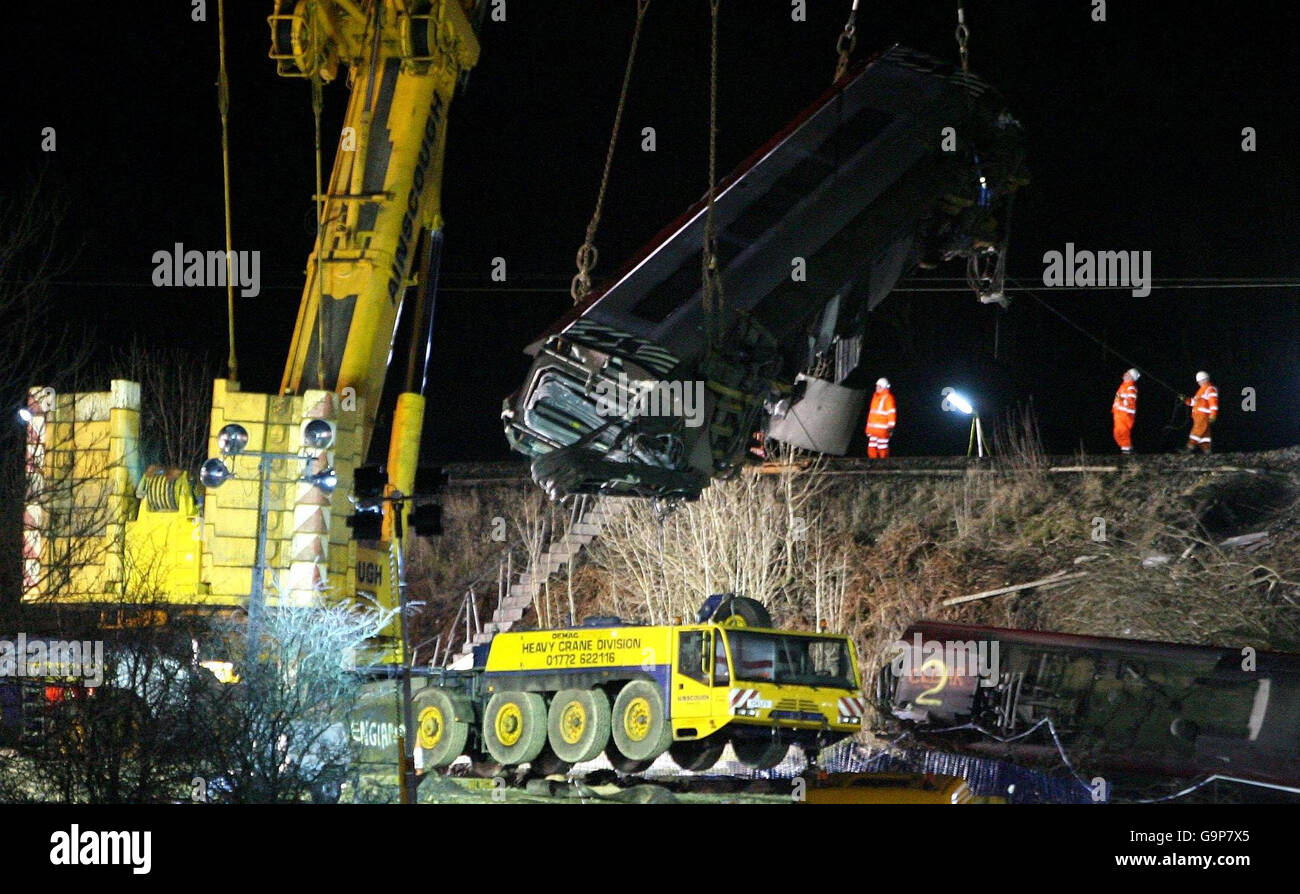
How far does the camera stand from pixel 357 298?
64.4 feet

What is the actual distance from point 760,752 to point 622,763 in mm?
1745

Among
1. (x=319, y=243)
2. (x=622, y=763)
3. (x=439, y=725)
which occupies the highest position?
(x=319, y=243)

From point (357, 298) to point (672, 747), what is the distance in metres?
6.69

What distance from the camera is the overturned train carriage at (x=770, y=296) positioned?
52.3 feet

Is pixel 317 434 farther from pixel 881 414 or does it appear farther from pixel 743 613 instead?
pixel 881 414

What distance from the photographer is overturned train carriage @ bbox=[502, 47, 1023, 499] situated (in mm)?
15930

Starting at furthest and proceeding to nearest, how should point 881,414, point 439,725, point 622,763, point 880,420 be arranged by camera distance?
point 880,420 → point 881,414 → point 439,725 → point 622,763

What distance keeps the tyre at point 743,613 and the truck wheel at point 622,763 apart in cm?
197

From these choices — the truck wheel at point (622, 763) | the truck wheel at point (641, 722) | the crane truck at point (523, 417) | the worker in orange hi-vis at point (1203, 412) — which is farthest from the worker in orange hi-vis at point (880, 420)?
the truck wheel at point (641, 722)

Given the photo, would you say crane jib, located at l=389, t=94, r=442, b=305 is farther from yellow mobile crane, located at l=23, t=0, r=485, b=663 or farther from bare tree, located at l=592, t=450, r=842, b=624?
bare tree, located at l=592, t=450, r=842, b=624

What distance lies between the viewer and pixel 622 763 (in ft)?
72.6

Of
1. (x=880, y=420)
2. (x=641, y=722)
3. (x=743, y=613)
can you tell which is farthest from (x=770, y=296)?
(x=880, y=420)

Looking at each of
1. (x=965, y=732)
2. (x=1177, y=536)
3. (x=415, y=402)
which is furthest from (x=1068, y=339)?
(x=415, y=402)

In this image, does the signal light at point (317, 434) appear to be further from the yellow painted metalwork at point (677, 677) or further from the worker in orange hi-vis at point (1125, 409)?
the worker in orange hi-vis at point (1125, 409)
